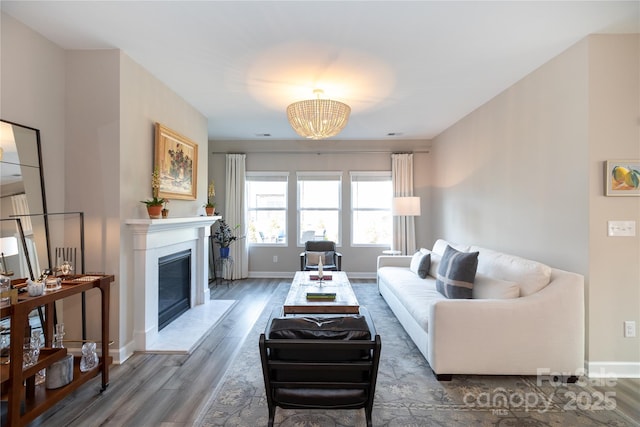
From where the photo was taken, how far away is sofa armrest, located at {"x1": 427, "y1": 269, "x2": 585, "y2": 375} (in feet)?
7.84

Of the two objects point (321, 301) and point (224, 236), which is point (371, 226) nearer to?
point (224, 236)

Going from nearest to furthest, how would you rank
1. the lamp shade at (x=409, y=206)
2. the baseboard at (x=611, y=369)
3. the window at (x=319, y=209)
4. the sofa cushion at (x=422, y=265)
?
the baseboard at (x=611, y=369), the sofa cushion at (x=422, y=265), the lamp shade at (x=409, y=206), the window at (x=319, y=209)

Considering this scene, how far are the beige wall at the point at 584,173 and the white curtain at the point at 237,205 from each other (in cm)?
447

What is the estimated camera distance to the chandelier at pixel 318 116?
3.04 m

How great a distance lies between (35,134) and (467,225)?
4981mm

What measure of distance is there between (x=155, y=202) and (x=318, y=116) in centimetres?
182

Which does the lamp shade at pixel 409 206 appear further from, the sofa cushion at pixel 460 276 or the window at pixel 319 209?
the sofa cushion at pixel 460 276

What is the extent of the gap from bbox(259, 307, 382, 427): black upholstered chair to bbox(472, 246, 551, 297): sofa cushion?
1.67 m

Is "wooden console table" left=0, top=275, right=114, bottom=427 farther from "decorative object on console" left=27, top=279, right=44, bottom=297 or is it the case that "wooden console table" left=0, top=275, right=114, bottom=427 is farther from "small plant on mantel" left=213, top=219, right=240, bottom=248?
"small plant on mantel" left=213, top=219, right=240, bottom=248

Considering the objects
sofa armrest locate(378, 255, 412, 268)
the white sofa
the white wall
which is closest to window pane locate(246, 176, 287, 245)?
sofa armrest locate(378, 255, 412, 268)

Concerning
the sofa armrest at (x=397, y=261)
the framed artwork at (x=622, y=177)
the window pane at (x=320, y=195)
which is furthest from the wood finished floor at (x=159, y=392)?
the window pane at (x=320, y=195)

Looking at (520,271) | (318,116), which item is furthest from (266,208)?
(520,271)

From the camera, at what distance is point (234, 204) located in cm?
602

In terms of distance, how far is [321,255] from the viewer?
5.38 meters
